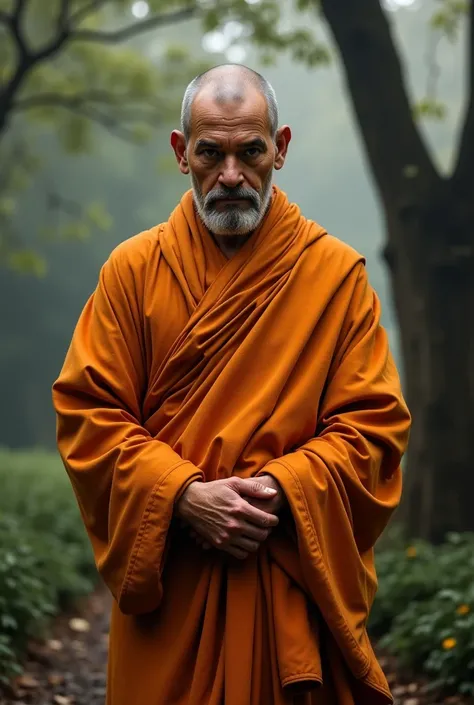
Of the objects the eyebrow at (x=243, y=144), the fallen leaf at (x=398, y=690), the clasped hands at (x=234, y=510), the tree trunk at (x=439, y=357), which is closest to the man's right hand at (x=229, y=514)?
the clasped hands at (x=234, y=510)

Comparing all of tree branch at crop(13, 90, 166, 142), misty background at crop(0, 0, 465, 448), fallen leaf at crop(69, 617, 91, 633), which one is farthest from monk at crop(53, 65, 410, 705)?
misty background at crop(0, 0, 465, 448)

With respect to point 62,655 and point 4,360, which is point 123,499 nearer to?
point 62,655

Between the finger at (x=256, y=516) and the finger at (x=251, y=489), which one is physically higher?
the finger at (x=251, y=489)

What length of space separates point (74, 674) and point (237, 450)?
347 cm

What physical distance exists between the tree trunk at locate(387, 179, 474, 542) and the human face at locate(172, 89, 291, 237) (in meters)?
4.51

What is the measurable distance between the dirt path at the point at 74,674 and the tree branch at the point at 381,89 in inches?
139

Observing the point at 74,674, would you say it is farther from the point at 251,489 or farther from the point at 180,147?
the point at 180,147

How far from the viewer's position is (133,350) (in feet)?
9.75

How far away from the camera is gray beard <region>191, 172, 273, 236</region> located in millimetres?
2941

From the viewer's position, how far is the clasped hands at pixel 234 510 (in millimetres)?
2717

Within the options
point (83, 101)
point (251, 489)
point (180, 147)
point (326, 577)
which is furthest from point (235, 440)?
point (83, 101)

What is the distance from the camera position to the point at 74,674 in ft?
19.0

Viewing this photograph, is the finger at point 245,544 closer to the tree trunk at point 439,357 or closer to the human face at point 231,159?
the human face at point 231,159

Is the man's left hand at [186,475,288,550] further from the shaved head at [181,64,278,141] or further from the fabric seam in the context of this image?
the shaved head at [181,64,278,141]
